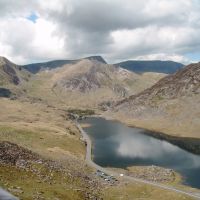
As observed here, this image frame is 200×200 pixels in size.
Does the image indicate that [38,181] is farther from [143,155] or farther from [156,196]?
[143,155]

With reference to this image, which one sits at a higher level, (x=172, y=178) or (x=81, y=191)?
(x=81, y=191)

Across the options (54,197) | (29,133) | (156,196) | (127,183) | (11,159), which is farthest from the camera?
(29,133)

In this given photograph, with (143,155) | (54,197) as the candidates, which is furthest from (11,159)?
(143,155)

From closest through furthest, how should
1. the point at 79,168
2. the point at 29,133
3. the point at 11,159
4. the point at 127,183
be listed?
the point at 11,159 < the point at 127,183 < the point at 79,168 < the point at 29,133

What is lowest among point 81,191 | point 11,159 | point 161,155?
point 161,155

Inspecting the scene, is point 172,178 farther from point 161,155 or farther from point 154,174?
point 161,155

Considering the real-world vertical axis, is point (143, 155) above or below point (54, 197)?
below

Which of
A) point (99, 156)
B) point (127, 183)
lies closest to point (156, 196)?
point (127, 183)

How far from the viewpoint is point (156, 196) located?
3878 inches

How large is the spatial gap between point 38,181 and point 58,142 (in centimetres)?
11226

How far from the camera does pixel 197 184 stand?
122 m

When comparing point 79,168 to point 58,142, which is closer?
point 79,168

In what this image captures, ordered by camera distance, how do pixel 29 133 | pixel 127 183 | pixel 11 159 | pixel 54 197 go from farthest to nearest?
pixel 29 133 → pixel 127 183 → pixel 11 159 → pixel 54 197

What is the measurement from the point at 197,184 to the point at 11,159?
65938 mm
